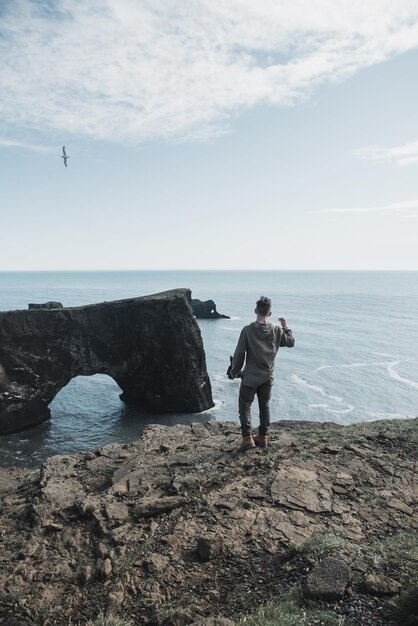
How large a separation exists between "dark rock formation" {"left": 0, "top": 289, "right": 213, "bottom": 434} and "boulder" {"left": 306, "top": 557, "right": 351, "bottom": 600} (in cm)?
3231

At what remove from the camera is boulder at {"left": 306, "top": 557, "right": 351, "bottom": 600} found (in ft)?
15.7

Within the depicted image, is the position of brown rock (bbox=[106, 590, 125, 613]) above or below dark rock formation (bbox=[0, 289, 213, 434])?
above

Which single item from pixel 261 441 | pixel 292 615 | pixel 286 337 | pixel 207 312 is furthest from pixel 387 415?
pixel 207 312

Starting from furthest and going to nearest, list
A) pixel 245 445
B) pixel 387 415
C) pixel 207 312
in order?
1. pixel 207 312
2. pixel 387 415
3. pixel 245 445

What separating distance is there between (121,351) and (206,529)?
32.7 meters

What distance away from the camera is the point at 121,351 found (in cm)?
3838

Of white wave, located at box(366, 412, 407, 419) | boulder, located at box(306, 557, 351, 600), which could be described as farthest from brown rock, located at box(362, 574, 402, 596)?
white wave, located at box(366, 412, 407, 419)

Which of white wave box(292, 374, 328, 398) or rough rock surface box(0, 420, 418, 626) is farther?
white wave box(292, 374, 328, 398)

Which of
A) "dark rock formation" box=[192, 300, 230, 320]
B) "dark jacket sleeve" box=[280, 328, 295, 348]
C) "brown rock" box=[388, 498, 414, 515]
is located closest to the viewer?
"brown rock" box=[388, 498, 414, 515]

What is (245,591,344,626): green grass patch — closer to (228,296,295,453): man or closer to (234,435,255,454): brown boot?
(228,296,295,453): man

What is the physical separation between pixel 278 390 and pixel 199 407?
10.2m

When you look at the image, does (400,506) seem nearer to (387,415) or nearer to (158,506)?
(158,506)

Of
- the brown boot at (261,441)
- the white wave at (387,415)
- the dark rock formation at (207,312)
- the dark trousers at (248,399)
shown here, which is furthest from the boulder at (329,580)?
the dark rock formation at (207,312)

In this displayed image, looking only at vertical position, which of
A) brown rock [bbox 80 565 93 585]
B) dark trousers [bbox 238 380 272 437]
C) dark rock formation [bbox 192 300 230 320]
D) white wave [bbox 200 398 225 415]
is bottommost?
white wave [bbox 200 398 225 415]
